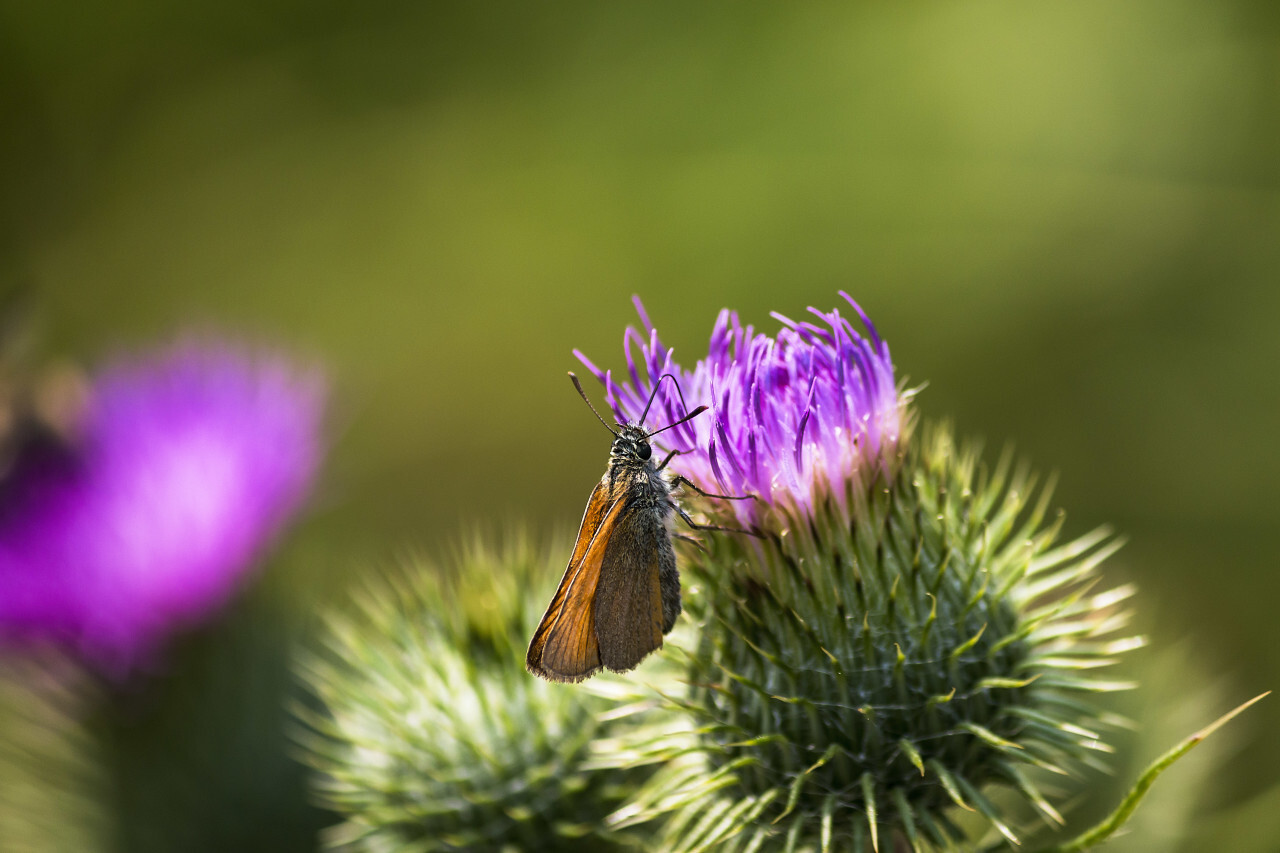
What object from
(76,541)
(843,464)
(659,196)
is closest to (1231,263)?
(659,196)

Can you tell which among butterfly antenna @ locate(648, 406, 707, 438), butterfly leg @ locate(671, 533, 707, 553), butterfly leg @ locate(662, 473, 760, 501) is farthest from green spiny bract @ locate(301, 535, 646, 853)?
butterfly antenna @ locate(648, 406, 707, 438)

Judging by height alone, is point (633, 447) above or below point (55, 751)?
below

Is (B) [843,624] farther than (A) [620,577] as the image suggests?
No

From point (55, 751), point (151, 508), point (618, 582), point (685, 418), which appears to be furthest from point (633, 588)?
point (55, 751)

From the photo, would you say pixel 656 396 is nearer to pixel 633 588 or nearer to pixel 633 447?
pixel 633 447

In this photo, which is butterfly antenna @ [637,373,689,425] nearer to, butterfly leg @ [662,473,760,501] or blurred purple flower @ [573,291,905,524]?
blurred purple flower @ [573,291,905,524]

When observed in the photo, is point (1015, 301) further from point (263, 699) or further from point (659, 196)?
point (263, 699)
